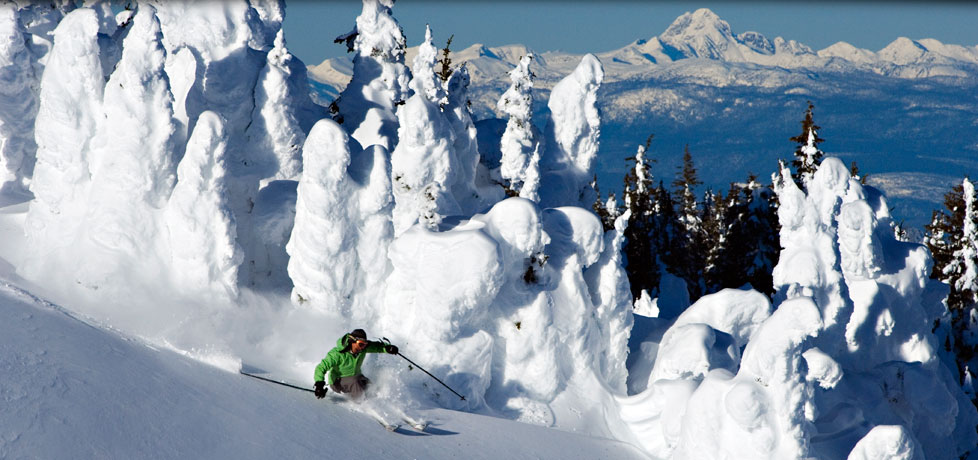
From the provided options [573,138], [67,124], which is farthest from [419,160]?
[573,138]

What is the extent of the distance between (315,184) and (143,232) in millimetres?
3751

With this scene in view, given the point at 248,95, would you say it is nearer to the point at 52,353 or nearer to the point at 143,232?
the point at 143,232

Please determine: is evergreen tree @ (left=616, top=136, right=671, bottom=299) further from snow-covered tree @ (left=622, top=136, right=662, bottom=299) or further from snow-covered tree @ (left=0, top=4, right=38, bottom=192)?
snow-covered tree @ (left=0, top=4, right=38, bottom=192)

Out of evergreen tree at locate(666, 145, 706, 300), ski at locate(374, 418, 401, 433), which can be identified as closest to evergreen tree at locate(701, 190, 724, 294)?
evergreen tree at locate(666, 145, 706, 300)

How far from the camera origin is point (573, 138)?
26875 mm

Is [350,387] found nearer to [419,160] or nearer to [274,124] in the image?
[419,160]

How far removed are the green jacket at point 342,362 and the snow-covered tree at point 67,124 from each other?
814cm

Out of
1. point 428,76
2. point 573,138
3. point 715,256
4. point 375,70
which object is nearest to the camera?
point 428,76

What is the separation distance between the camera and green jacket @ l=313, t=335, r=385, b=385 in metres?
13.8

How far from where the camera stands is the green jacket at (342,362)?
13766mm

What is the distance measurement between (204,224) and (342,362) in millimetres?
5346

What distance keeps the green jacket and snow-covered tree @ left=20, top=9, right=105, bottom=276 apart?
8.14 m

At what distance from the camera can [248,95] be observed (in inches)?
824

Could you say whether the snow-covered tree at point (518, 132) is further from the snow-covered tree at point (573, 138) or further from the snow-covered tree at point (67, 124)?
the snow-covered tree at point (67, 124)
